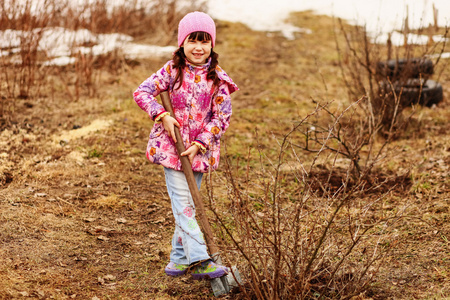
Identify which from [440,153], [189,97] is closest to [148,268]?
[189,97]

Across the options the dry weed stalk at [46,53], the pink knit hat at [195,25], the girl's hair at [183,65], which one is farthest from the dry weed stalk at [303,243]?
the dry weed stalk at [46,53]

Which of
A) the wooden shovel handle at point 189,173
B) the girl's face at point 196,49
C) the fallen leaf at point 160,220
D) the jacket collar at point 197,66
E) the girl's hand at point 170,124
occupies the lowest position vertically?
the fallen leaf at point 160,220

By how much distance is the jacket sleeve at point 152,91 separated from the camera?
2965mm

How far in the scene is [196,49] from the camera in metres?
2.98

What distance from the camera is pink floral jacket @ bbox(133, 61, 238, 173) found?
3027mm

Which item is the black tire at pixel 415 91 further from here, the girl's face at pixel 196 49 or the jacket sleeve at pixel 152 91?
the jacket sleeve at pixel 152 91

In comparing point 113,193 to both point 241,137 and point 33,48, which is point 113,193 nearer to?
point 241,137

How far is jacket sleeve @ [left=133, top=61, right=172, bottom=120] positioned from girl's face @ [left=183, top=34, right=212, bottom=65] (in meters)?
0.17

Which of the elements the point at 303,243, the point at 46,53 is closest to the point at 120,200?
the point at 303,243

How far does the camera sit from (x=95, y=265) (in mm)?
3316

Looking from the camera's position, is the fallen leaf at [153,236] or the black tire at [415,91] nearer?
the fallen leaf at [153,236]

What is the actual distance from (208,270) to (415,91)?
15.3 ft

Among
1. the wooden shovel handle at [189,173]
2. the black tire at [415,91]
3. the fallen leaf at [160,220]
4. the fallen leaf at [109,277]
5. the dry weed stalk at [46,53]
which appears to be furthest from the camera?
the dry weed stalk at [46,53]

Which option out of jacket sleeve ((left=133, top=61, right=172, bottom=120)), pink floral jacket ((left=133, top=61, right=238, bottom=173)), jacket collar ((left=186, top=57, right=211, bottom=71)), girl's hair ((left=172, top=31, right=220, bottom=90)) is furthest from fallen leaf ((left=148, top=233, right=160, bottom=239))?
jacket collar ((left=186, top=57, right=211, bottom=71))
